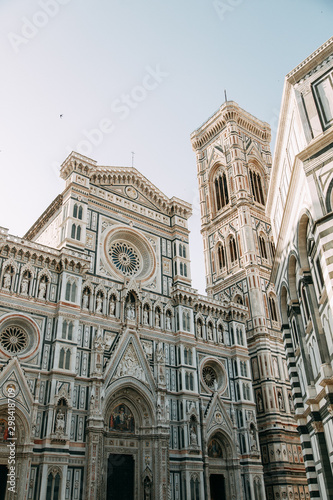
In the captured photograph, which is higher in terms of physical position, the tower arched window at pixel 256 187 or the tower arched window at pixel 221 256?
the tower arched window at pixel 256 187

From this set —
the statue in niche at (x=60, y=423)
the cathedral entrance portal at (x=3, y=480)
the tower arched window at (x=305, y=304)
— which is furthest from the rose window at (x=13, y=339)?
the tower arched window at (x=305, y=304)

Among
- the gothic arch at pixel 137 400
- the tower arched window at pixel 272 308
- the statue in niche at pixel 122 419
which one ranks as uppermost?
the tower arched window at pixel 272 308

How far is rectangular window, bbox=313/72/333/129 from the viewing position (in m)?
15.1

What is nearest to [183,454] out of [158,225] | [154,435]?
[154,435]

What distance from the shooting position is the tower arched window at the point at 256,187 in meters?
43.2

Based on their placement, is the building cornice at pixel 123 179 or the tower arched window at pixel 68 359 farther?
the building cornice at pixel 123 179

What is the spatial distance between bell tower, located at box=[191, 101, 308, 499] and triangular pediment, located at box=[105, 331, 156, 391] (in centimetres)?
Result: 733

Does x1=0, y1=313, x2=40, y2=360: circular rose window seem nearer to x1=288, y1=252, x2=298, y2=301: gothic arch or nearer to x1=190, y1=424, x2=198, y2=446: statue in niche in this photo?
x1=190, y1=424, x2=198, y2=446: statue in niche

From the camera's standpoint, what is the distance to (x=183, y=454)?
25750mm

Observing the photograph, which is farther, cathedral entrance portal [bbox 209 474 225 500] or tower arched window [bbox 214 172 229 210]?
Answer: tower arched window [bbox 214 172 229 210]

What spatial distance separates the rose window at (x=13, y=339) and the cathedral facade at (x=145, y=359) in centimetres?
7

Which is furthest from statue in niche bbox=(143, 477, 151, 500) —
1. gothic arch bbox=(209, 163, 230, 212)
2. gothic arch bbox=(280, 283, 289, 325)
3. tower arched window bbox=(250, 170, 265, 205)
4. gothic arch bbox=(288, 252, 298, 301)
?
tower arched window bbox=(250, 170, 265, 205)

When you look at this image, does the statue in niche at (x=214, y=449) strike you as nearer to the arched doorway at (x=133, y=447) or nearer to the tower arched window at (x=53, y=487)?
the arched doorway at (x=133, y=447)

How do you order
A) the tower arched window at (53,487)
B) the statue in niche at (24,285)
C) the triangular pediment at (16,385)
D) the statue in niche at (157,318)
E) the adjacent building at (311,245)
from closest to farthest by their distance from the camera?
the adjacent building at (311,245), the tower arched window at (53,487), the triangular pediment at (16,385), the statue in niche at (24,285), the statue in niche at (157,318)
